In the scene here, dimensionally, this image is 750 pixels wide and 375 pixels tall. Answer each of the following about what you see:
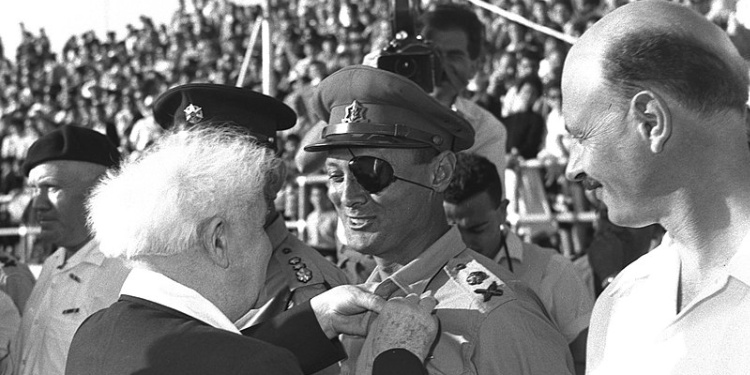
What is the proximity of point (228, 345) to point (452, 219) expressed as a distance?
2942 mm

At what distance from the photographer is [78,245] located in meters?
4.98

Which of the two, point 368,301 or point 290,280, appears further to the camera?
point 290,280

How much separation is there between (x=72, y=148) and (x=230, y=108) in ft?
4.85

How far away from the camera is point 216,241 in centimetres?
244

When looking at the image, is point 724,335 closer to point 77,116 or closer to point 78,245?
point 78,245

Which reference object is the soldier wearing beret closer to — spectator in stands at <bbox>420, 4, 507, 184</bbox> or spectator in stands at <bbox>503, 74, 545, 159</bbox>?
spectator in stands at <bbox>420, 4, 507, 184</bbox>

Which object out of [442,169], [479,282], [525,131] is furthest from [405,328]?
[525,131]

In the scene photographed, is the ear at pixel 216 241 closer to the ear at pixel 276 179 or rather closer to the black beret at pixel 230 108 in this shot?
the ear at pixel 276 179

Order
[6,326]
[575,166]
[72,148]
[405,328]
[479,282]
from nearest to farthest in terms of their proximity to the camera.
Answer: [575,166] → [405,328] → [479,282] → [6,326] → [72,148]

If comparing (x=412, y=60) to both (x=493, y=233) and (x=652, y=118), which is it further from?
(x=652, y=118)

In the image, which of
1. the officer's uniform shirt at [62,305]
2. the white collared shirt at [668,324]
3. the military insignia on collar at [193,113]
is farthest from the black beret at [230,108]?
the white collared shirt at [668,324]

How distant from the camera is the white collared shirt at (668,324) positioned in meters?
2.01

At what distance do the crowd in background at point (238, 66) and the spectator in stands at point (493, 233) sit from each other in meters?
2.22

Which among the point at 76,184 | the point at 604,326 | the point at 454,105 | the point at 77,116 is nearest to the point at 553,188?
the point at 454,105
